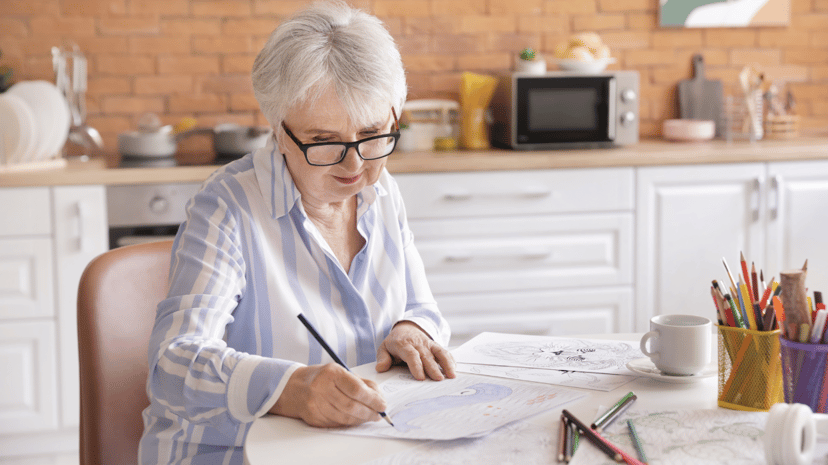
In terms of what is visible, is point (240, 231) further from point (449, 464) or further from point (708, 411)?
point (708, 411)

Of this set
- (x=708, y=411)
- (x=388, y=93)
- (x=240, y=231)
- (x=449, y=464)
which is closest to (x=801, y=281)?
(x=708, y=411)

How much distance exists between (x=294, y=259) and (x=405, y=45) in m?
2.05

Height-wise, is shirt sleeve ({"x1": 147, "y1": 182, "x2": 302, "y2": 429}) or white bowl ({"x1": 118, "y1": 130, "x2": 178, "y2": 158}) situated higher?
white bowl ({"x1": 118, "y1": 130, "x2": 178, "y2": 158})

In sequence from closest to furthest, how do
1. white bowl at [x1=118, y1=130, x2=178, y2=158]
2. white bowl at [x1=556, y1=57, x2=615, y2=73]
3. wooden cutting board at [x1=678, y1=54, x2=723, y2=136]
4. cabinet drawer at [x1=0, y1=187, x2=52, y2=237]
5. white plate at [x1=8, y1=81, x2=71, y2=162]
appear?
cabinet drawer at [x1=0, y1=187, x2=52, y2=237] < white plate at [x1=8, y1=81, x2=71, y2=162] < white bowl at [x1=118, y1=130, x2=178, y2=158] < white bowl at [x1=556, y1=57, x2=615, y2=73] < wooden cutting board at [x1=678, y1=54, x2=723, y2=136]

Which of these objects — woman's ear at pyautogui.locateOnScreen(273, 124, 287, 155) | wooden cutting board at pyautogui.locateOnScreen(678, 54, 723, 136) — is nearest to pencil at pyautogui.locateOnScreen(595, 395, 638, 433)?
woman's ear at pyautogui.locateOnScreen(273, 124, 287, 155)

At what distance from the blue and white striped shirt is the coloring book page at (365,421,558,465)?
0.69 ft

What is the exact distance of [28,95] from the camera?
2689 mm

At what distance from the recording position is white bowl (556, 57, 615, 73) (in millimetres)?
2961

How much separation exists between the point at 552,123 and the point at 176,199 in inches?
51.9

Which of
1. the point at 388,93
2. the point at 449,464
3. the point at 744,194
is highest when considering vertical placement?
the point at 388,93

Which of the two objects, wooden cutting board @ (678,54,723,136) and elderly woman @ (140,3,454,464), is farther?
wooden cutting board @ (678,54,723,136)

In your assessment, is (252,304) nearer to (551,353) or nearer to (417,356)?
(417,356)

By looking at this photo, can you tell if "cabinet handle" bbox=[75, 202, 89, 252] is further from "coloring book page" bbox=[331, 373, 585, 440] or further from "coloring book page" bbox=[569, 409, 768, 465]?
"coloring book page" bbox=[569, 409, 768, 465]

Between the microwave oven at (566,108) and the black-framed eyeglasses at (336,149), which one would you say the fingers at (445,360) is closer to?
the black-framed eyeglasses at (336,149)
